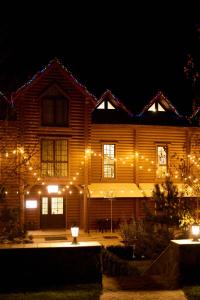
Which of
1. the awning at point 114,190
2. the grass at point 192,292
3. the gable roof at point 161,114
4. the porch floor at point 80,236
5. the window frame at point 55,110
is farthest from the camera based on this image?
the gable roof at point 161,114

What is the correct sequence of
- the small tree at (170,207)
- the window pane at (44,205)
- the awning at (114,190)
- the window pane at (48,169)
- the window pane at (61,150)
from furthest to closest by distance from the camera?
1. the window pane at (44,205)
2. the window pane at (61,150)
3. the awning at (114,190)
4. the window pane at (48,169)
5. the small tree at (170,207)

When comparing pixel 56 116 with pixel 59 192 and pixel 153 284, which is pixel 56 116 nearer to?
pixel 59 192

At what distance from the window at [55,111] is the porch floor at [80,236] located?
20.8ft

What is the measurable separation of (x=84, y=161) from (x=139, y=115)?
4907mm

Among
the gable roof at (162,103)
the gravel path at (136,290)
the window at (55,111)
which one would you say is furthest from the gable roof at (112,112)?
the gravel path at (136,290)

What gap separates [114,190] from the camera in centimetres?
2722

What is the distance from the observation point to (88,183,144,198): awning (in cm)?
2664

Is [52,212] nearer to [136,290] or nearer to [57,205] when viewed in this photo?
[57,205]

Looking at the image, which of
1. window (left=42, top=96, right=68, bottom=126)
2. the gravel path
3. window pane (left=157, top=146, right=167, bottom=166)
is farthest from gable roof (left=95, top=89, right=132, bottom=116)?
the gravel path

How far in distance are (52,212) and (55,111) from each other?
6.22 meters

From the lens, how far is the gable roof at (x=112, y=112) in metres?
28.3

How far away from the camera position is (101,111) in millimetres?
28625

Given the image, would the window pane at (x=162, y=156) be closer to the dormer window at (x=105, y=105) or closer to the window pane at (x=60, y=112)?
the dormer window at (x=105, y=105)

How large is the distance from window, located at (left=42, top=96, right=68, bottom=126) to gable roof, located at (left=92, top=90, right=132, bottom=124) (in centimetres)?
210
